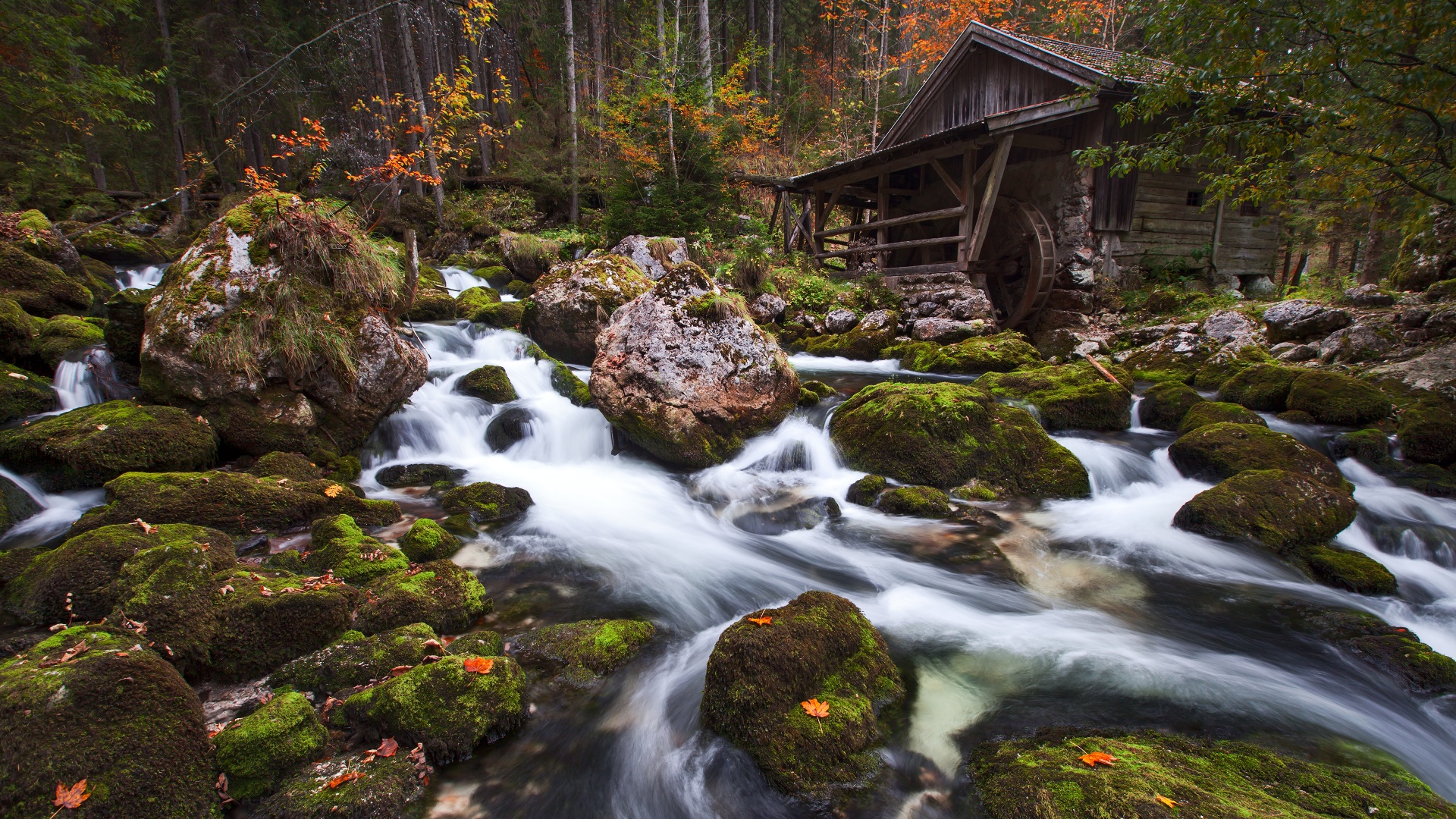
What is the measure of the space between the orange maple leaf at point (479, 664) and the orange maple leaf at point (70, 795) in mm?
1278

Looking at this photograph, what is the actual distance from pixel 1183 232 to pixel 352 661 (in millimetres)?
16161

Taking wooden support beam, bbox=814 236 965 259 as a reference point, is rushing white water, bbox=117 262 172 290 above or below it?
below

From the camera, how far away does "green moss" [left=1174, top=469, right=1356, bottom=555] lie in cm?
473

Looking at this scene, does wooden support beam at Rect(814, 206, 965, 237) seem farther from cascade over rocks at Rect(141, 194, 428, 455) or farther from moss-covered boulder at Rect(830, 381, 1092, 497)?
cascade over rocks at Rect(141, 194, 428, 455)

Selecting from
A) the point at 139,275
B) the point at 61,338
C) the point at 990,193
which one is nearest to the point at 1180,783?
the point at 61,338

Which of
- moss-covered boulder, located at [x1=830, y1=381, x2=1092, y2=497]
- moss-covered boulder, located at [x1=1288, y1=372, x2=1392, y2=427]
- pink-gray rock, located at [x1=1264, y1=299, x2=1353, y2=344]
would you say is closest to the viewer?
moss-covered boulder, located at [x1=830, y1=381, x2=1092, y2=497]

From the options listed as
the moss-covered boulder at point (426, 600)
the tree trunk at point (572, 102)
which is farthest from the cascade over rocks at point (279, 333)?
the tree trunk at point (572, 102)

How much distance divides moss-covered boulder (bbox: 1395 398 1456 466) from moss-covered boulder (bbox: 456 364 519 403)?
10.4 metres

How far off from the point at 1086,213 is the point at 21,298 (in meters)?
17.3

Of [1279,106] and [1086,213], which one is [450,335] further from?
[1086,213]

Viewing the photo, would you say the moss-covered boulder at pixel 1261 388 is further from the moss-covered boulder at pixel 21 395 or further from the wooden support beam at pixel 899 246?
the moss-covered boulder at pixel 21 395

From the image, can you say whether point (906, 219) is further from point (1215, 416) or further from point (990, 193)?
point (1215, 416)

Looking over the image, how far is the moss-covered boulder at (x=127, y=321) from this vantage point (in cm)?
595

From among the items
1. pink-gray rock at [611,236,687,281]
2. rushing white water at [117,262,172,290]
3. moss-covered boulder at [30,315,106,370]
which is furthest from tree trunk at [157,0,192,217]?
moss-covered boulder at [30,315,106,370]
